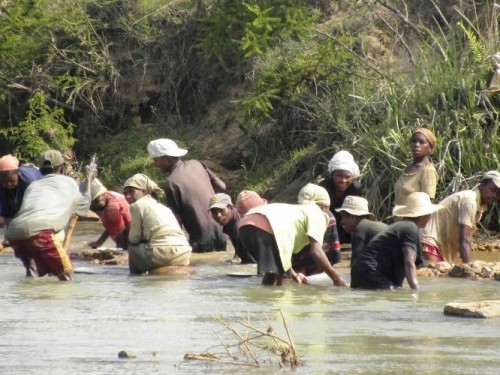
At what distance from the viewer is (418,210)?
10.2 metres

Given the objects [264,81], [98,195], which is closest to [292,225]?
[98,195]

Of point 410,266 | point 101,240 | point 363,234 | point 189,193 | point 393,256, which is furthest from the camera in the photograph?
point 101,240

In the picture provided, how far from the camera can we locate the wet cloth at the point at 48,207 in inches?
422

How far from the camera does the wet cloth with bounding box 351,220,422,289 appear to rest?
31.6 feet

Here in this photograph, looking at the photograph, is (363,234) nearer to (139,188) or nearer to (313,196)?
(313,196)

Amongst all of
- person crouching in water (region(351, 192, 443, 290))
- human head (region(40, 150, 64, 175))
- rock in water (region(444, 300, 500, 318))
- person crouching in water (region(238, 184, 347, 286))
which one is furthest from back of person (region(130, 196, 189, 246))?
rock in water (region(444, 300, 500, 318))

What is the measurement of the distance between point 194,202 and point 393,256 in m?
3.60

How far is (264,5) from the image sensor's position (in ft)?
53.5

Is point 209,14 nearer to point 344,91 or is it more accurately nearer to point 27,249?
point 344,91

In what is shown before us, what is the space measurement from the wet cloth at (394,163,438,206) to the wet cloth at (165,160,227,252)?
Answer: 2069 millimetres

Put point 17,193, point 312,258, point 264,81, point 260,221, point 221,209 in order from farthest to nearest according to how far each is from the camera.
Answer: point 264,81
point 17,193
point 221,209
point 312,258
point 260,221

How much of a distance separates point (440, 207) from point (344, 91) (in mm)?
4903

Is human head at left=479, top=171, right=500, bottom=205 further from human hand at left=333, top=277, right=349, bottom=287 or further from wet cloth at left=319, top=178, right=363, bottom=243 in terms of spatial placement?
human hand at left=333, top=277, right=349, bottom=287

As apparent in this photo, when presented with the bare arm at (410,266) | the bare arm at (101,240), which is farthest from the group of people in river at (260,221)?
the bare arm at (101,240)
